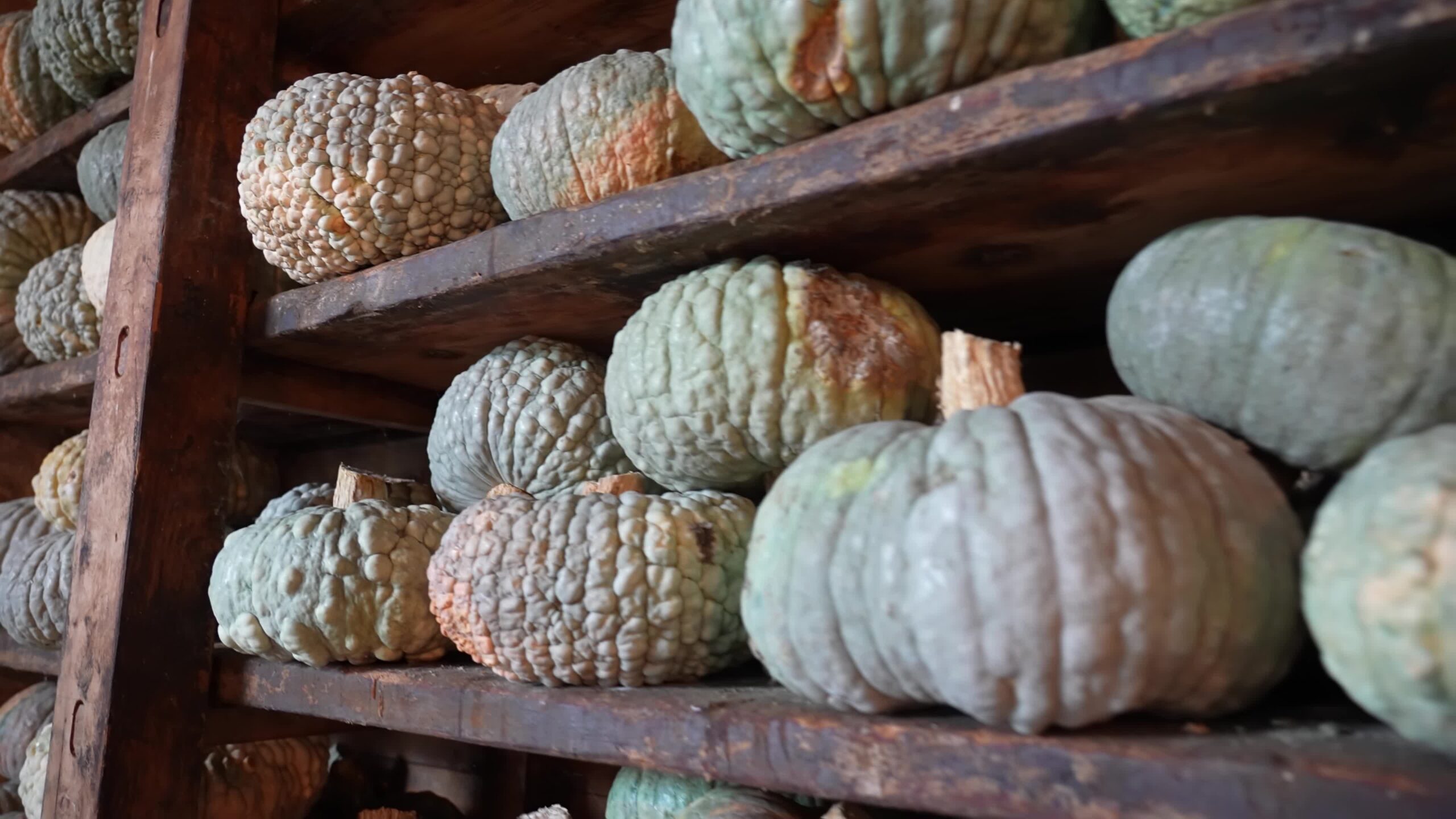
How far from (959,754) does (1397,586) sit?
24 cm

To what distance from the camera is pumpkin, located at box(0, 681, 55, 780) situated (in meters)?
1.62

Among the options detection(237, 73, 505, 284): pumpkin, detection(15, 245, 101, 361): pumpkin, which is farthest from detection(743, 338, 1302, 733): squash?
detection(15, 245, 101, 361): pumpkin

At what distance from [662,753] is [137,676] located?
71 cm

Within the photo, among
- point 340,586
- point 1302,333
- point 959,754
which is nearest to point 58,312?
point 340,586

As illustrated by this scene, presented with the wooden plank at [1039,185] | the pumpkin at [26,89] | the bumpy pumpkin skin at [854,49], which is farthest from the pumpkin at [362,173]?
the pumpkin at [26,89]

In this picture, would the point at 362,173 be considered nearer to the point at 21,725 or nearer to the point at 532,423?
the point at 532,423

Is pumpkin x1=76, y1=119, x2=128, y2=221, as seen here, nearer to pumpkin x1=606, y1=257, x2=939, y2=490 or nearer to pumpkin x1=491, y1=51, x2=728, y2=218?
pumpkin x1=491, y1=51, x2=728, y2=218

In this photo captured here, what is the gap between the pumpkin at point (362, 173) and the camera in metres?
1.00

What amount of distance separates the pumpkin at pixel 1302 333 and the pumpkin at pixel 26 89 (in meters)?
1.95

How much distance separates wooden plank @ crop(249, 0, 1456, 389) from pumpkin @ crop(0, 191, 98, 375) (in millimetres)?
1047

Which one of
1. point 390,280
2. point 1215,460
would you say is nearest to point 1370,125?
point 1215,460

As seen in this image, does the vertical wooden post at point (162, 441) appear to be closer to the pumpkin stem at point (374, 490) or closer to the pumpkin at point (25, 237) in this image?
the pumpkin stem at point (374, 490)

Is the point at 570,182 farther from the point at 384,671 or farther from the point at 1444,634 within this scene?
the point at 1444,634

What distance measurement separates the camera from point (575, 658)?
77cm
